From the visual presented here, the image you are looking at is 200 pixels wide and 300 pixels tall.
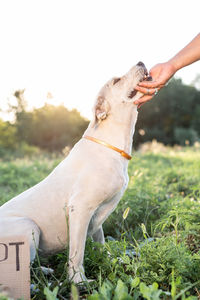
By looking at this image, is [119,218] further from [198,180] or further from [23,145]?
[23,145]

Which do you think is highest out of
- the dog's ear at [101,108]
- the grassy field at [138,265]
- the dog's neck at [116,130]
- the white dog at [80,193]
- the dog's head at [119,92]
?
the dog's head at [119,92]

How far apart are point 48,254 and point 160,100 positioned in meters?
25.5

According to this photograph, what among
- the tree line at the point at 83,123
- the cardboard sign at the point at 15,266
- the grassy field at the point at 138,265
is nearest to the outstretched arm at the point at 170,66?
the grassy field at the point at 138,265

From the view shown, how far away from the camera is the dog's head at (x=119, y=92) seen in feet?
8.31

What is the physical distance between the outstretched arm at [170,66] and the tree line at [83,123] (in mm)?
11421

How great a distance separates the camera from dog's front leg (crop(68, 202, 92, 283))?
2.16 meters

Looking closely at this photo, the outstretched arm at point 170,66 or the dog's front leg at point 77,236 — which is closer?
the dog's front leg at point 77,236

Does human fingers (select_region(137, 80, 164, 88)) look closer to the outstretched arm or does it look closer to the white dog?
the outstretched arm

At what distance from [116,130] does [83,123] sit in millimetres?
19240

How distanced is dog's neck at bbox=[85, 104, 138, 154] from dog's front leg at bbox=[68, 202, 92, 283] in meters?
0.58

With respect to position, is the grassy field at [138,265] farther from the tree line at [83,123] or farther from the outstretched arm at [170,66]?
the tree line at [83,123]

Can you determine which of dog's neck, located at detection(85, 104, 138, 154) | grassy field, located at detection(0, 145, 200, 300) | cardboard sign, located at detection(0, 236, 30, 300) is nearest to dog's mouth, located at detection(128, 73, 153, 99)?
dog's neck, located at detection(85, 104, 138, 154)

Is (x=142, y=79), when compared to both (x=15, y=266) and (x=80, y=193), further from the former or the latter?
(x=15, y=266)

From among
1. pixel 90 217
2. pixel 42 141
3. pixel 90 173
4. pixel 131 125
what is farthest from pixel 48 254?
pixel 42 141
